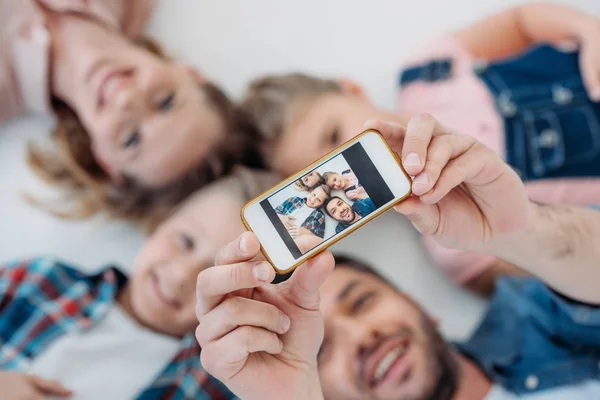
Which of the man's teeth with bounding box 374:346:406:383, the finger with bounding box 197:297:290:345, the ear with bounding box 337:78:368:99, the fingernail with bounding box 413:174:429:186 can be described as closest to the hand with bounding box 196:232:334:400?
the finger with bounding box 197:297:290:345

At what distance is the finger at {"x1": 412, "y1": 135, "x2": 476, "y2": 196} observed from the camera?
53 centimetres

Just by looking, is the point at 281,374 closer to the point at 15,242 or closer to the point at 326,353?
the point at 326,353

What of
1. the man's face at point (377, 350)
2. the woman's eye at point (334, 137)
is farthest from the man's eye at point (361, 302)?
the woman's eye at point (334, 137)

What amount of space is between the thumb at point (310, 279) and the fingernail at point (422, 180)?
0.11m

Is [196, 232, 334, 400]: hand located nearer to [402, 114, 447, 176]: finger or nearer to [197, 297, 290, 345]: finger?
[197, 297, 290, 345]: finger

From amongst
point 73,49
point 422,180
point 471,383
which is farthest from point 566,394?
point 73,49

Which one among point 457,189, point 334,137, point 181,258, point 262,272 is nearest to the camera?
point 262,272

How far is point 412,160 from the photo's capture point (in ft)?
1.75

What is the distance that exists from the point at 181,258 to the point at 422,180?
0.54 meters

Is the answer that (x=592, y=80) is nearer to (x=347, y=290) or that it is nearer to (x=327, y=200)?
(x=347, y=290)

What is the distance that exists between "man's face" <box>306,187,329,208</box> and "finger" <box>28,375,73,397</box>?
0.60 metres

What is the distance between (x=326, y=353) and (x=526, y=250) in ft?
1.09

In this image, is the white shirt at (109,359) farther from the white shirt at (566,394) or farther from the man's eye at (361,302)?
the white shirt at (566,394)

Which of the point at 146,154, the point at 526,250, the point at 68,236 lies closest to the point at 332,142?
the point at 146,154
